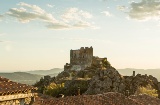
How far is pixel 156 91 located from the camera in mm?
80875

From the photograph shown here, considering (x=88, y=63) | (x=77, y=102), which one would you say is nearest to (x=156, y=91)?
(x=88, y=63)

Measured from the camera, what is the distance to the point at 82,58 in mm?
128750

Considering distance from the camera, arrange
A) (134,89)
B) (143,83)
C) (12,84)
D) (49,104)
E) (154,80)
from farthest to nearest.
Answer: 1. (154,80)
2. (143,83)
3. (134,89)
4. (49,104)
5. (12,84)

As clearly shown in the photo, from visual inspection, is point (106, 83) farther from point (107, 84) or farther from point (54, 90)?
point (54, 90)

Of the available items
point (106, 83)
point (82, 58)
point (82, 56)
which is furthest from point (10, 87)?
point (82, 56)

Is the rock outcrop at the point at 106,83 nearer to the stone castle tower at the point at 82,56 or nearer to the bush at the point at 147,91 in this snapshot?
the bush at the point at 147,91

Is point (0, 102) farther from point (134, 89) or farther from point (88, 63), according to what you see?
point (88, 63)

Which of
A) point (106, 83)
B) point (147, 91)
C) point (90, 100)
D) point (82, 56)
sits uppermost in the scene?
point (82, 56)

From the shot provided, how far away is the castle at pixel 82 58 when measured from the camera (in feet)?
408

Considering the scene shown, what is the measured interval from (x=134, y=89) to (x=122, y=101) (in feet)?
151

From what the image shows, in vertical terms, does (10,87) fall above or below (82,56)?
below

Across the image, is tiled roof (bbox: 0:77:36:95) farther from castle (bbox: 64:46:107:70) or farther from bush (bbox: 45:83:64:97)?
castle (bbox: 64:46:107:70)

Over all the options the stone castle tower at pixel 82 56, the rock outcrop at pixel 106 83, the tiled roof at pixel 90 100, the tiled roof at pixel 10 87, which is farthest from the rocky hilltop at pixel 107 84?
the tiled roof at pixel 10 87

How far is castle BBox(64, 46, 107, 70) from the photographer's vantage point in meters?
124
